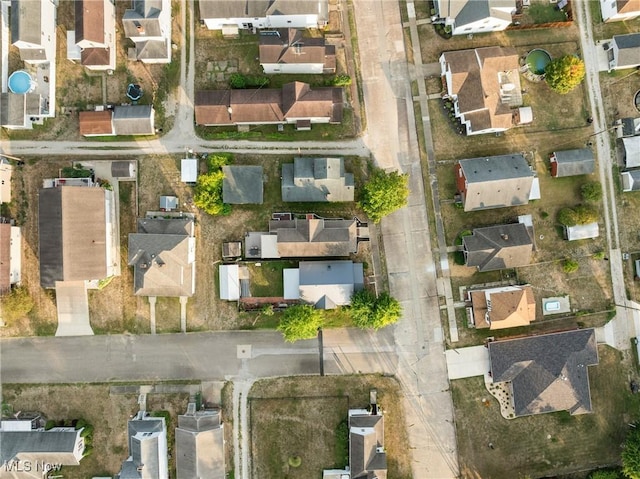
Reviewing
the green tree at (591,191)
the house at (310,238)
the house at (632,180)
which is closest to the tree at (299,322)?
the house at (310,238)

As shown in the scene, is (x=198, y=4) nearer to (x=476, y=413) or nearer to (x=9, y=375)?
(x=9, y=375)

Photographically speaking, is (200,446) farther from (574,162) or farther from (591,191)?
(574,162)

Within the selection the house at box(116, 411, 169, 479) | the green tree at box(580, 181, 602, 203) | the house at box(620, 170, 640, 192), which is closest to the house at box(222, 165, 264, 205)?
the house at box(116, 411, 169, 479)

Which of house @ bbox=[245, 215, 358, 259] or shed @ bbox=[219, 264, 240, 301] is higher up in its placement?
house @ bbox=[245, 215, 358, 259]

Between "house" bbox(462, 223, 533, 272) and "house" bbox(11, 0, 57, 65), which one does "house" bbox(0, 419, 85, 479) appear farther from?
"house" bbox(462, 223, 533, 272)

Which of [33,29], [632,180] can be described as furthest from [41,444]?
[632,180]

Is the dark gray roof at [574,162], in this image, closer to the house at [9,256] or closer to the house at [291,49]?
the house at [291,49]
